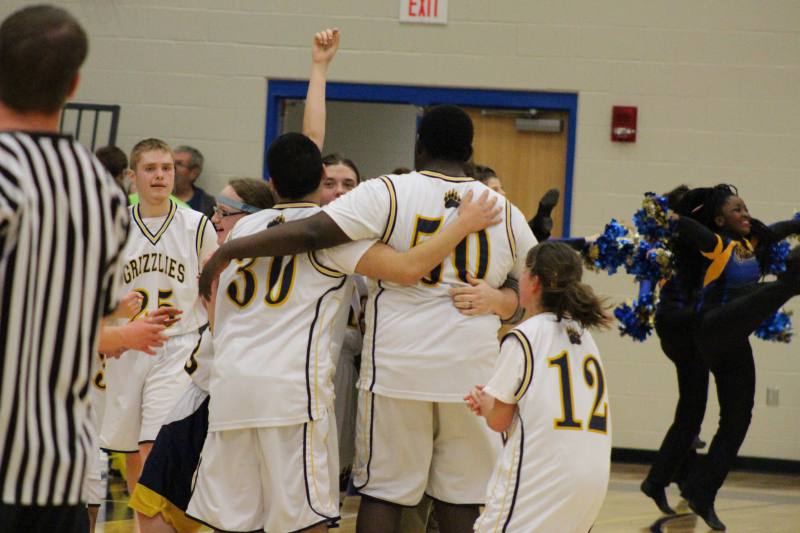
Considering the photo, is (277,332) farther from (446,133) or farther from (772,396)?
(772,396)

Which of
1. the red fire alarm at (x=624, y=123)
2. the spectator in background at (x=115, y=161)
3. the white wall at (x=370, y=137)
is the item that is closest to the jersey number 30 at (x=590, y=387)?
the spectator in background at (x=115, y=161)

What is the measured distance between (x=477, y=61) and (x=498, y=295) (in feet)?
17.3

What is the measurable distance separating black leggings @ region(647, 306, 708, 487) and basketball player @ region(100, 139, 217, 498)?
3037 mm

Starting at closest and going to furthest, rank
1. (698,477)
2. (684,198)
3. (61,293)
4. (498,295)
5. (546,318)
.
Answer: (61,293) → (546,318) → (498,295) → (698,477) → (684,198)

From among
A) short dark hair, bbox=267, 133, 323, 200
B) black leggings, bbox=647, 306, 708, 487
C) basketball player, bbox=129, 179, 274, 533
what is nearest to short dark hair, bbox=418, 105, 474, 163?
short dark hair, bbox=267, 133, 323, 200

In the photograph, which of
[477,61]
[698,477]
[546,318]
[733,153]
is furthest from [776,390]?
[546,318]

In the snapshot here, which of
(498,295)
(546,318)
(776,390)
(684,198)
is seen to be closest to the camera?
(546,318)

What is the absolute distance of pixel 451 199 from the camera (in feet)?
12.3

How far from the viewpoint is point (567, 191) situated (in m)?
8.72

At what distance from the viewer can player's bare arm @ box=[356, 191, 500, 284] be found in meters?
3.64

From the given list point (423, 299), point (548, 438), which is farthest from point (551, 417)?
point (423, 299)

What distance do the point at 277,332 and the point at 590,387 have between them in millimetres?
1043

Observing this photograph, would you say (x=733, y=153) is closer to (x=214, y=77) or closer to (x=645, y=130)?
(x=645, y=130)

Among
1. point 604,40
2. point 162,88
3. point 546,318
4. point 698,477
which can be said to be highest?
point 604,40
